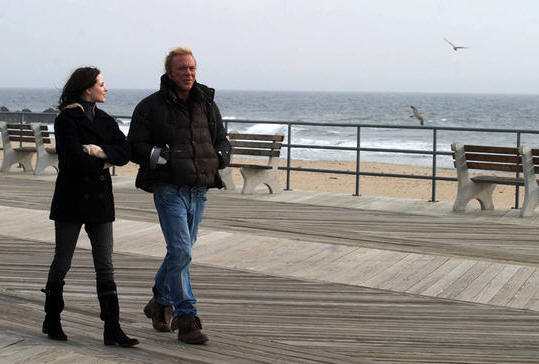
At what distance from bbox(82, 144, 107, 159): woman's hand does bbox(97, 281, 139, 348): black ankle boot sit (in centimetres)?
69

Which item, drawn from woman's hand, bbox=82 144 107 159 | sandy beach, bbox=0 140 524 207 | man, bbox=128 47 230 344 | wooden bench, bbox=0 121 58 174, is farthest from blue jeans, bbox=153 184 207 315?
sandy beach, bbox=0 140 524 207

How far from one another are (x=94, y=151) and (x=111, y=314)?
89 centimetres

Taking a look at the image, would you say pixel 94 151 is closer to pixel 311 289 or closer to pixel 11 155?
pixel 311 289

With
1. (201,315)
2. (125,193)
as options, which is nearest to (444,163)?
(125,193)

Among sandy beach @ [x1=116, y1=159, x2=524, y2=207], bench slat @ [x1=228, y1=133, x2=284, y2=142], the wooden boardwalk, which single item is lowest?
sandy beach @ [x1=116, y1=159, x2=524, y2=207]

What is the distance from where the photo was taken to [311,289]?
6465mm

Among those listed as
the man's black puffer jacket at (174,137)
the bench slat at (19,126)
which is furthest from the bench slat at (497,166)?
the bench slat at (19,126)

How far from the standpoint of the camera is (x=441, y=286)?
6566 mm

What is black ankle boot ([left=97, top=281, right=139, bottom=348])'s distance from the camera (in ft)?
15.9

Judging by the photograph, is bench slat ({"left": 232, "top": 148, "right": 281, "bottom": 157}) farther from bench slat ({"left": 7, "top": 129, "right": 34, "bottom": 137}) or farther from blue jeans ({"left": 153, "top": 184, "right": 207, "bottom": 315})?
blue jeans ({"left": 153, "top": 184, "right": 207, "bottom": 315})

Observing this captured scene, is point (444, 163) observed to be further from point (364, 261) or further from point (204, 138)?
point (204, 138)

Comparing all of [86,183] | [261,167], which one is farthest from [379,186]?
[86,183]

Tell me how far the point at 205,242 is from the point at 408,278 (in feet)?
7.29

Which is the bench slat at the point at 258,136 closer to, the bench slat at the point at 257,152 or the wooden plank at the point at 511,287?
the bench slat at the point at 257,152
